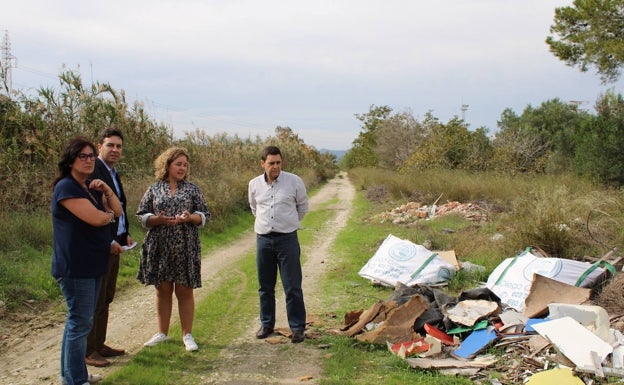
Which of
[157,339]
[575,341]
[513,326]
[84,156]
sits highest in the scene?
[84,156]

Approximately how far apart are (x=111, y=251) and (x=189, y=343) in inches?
45.5

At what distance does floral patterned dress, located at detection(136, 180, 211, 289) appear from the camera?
4.73 m

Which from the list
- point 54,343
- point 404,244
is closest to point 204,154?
point 404,244

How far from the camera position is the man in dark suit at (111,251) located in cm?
447

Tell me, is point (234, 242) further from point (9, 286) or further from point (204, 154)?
point (204, 154)

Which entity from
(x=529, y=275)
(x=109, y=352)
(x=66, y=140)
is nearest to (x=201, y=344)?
(x=109, y=352)

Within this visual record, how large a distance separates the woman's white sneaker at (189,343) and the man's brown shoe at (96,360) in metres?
0.68

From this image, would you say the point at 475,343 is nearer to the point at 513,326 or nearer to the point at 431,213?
the point at 513,326

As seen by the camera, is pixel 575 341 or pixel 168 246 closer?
pixel 575 341

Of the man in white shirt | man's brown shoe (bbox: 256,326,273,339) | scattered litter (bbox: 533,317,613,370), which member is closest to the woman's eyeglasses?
the man in white shirt

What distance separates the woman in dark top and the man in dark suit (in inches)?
25.5

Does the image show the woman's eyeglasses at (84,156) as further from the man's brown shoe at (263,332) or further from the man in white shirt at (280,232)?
the man's brown shoe at (263,332)

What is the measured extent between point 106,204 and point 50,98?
7.72 m

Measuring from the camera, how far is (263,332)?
527cm
